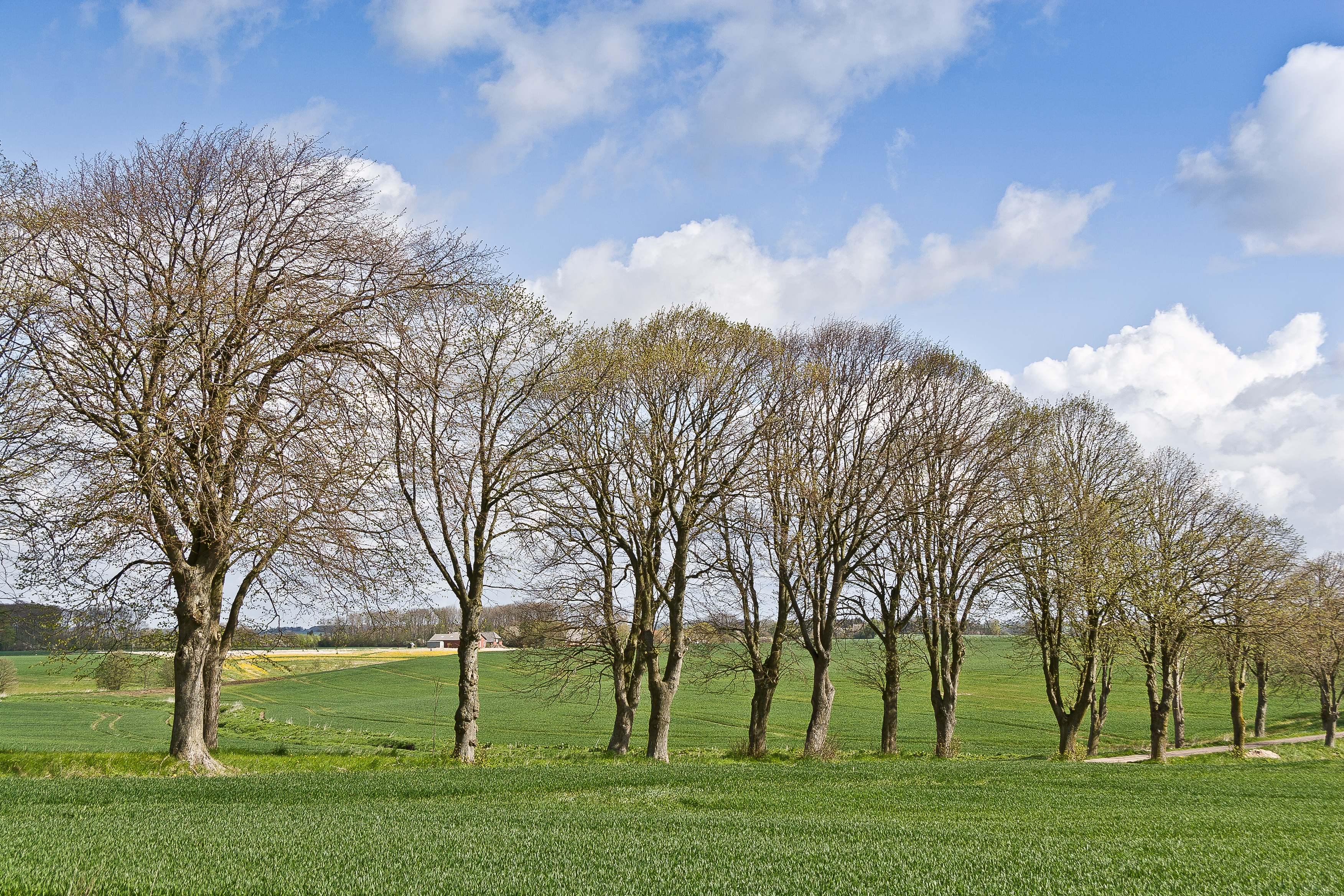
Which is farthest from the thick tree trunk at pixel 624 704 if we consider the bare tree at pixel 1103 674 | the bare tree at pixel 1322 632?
the bare tree at pixel 1322 632

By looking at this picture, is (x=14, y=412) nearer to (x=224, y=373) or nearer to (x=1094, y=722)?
(x=224, y=373)

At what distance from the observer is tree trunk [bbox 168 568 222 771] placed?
1477 centimetres

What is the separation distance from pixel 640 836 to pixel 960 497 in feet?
65.7

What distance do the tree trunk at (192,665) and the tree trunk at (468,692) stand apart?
5.48m

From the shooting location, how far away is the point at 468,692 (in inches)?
762

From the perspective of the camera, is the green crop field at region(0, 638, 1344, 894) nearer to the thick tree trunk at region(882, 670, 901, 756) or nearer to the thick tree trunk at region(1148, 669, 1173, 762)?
the thick tree trunk at region(882, 670, 901, 756)

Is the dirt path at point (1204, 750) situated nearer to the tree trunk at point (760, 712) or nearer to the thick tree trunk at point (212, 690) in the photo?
the tree trunk at point (760, 712)

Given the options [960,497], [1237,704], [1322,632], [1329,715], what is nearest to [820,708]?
[960,497]

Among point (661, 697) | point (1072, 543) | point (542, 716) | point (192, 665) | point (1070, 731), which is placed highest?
point (1072, 543)

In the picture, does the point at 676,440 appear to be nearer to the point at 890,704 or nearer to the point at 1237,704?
the point at 890,704

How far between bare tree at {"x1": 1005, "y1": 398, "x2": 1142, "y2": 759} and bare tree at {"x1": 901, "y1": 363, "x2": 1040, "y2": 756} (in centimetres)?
75

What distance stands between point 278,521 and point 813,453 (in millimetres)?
15655

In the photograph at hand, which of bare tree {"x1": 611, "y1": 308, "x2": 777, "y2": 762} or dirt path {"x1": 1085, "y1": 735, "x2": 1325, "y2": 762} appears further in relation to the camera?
dirt path {"x1": 1085, "y1": 735, "x2": 1325, "y2": 762}

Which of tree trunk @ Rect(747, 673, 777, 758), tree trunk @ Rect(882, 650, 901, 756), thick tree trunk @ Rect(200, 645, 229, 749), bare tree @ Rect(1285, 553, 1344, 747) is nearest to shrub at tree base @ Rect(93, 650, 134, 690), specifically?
thick tree trunk @ Rect(200, 645, 229, 749)
